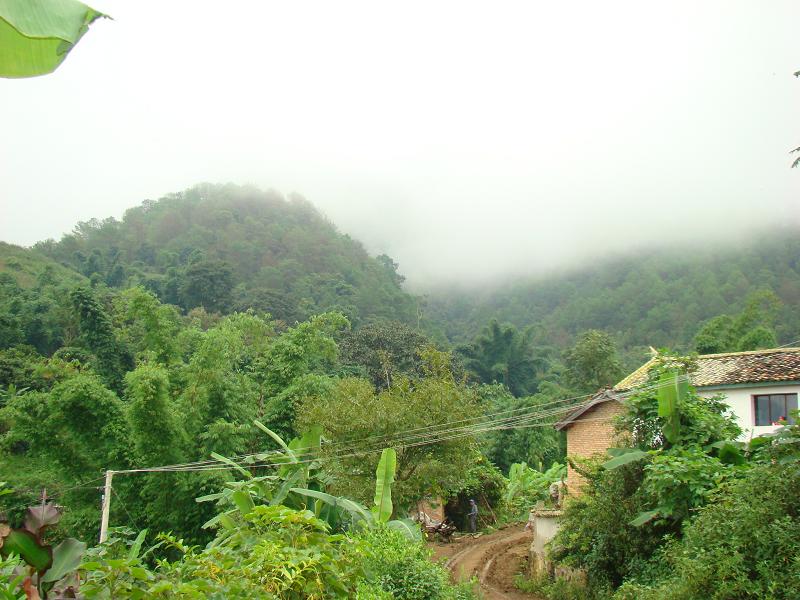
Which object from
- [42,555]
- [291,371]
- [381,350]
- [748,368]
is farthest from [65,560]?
[381,350]

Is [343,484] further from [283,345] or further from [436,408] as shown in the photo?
[283,345]

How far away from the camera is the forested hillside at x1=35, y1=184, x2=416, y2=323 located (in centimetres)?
5044

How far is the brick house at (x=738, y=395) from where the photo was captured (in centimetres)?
1385

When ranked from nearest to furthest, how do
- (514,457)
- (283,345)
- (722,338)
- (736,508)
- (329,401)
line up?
(736,508)
(329,401)
(283,345)
(514,457)
(722,338)

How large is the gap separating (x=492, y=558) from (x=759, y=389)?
7.21 m

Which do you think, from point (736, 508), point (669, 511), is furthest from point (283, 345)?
point (736, 508)

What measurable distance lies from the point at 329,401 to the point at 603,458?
19.8 ft

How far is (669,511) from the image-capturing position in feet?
31.5

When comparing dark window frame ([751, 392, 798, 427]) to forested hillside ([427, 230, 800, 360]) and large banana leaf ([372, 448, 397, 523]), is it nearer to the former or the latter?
large banana leaf ([372, 448, 397, 523])

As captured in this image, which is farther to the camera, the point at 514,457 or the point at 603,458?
the point at 514,457

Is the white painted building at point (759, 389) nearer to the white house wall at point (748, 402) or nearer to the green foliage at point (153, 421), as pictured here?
the white house wall at point (748, 402)

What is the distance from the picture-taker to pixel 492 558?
640 inches

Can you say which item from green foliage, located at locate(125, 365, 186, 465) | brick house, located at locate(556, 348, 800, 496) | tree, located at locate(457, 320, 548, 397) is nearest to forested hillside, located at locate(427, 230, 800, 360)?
tree, located at locate(457, 320, 548, 397)

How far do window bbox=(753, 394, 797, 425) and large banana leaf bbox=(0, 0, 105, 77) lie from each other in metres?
15.1
